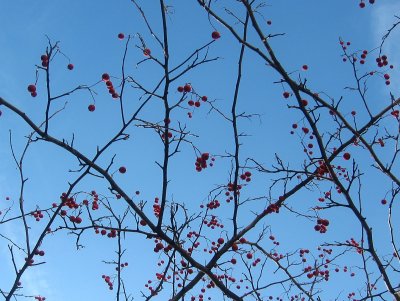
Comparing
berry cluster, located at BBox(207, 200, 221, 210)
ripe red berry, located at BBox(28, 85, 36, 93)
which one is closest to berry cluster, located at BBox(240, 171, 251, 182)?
berry cluster, located at BBox(207, 200, 221, 210)

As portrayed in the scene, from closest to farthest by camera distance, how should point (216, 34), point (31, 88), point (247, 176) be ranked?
point (216, 34)
point (31, 88)
point (247, 176)

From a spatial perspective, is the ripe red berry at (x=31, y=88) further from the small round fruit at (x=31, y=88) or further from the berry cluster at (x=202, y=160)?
the berry cluster at (x=202, y=160)

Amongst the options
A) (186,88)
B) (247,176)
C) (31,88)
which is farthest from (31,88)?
(247,176)

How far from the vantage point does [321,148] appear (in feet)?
12.3

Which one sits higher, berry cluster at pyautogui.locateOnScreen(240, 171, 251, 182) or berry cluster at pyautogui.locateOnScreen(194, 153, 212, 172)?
berry cluster at pyautogui.locateOnScreen(240, 171, 251, 182)

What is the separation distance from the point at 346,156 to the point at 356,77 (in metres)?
1.08

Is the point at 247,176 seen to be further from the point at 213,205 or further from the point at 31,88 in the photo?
the point at 31,88

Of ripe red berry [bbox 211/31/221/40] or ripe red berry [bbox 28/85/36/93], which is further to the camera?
ripe red berry [bbox 28/85/36/93]

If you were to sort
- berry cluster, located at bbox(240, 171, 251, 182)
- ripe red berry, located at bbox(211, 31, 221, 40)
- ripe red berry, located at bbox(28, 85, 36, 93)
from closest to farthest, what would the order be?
ripe red berry, located at bbox(211, 31, 221, 40) → ripe red berry, located at bbox(28, 85, 36, 93) → berry cluster, located at bbox(240, 171, 251, 182)

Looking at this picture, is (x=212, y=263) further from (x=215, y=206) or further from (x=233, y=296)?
(x=215, y=206)

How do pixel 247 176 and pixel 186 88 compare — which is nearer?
pixel 186 88

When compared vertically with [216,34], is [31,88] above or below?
below

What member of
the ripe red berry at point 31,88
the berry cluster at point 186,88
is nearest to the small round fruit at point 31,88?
the ripe red berry at point 31,88

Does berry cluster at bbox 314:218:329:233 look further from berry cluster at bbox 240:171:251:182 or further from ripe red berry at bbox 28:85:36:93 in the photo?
ripe red berry at bbox 28:85:36:93
